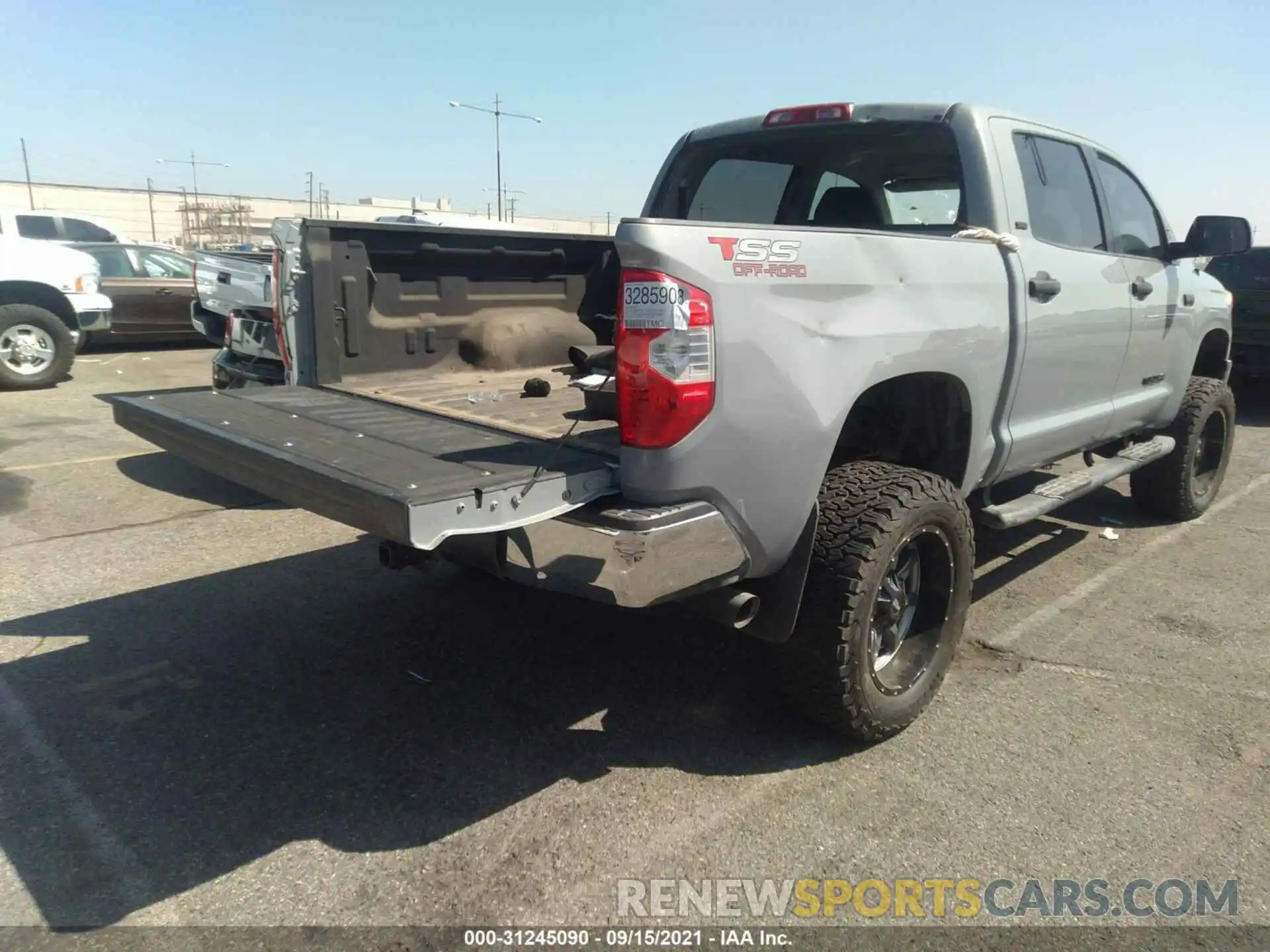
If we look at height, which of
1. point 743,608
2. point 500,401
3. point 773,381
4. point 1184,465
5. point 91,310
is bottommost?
point 1184,465

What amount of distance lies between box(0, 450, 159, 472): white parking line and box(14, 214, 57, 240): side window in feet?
34.2

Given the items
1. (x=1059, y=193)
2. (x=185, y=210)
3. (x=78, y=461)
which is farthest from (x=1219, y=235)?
(x=185, y=210)

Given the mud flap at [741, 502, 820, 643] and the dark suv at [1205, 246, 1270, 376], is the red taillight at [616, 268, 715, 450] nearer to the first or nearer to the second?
the mud flap at [741, 502, 820, 643]

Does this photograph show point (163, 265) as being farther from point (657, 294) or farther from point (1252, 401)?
point (1252, 401)

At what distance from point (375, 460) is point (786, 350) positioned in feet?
4.05

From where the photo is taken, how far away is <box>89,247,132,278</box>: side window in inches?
525

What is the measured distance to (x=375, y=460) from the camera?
9.18 ft

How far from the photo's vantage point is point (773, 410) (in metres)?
2.78

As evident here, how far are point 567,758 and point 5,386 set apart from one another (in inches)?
385

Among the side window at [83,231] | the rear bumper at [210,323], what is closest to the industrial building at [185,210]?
the side window at [83,231]

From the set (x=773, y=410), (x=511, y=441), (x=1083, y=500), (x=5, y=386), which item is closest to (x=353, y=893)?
(x=511, y=441)

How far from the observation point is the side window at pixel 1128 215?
486 cm

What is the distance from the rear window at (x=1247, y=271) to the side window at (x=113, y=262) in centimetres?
1396

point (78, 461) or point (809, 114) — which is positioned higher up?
point (809, 114)
